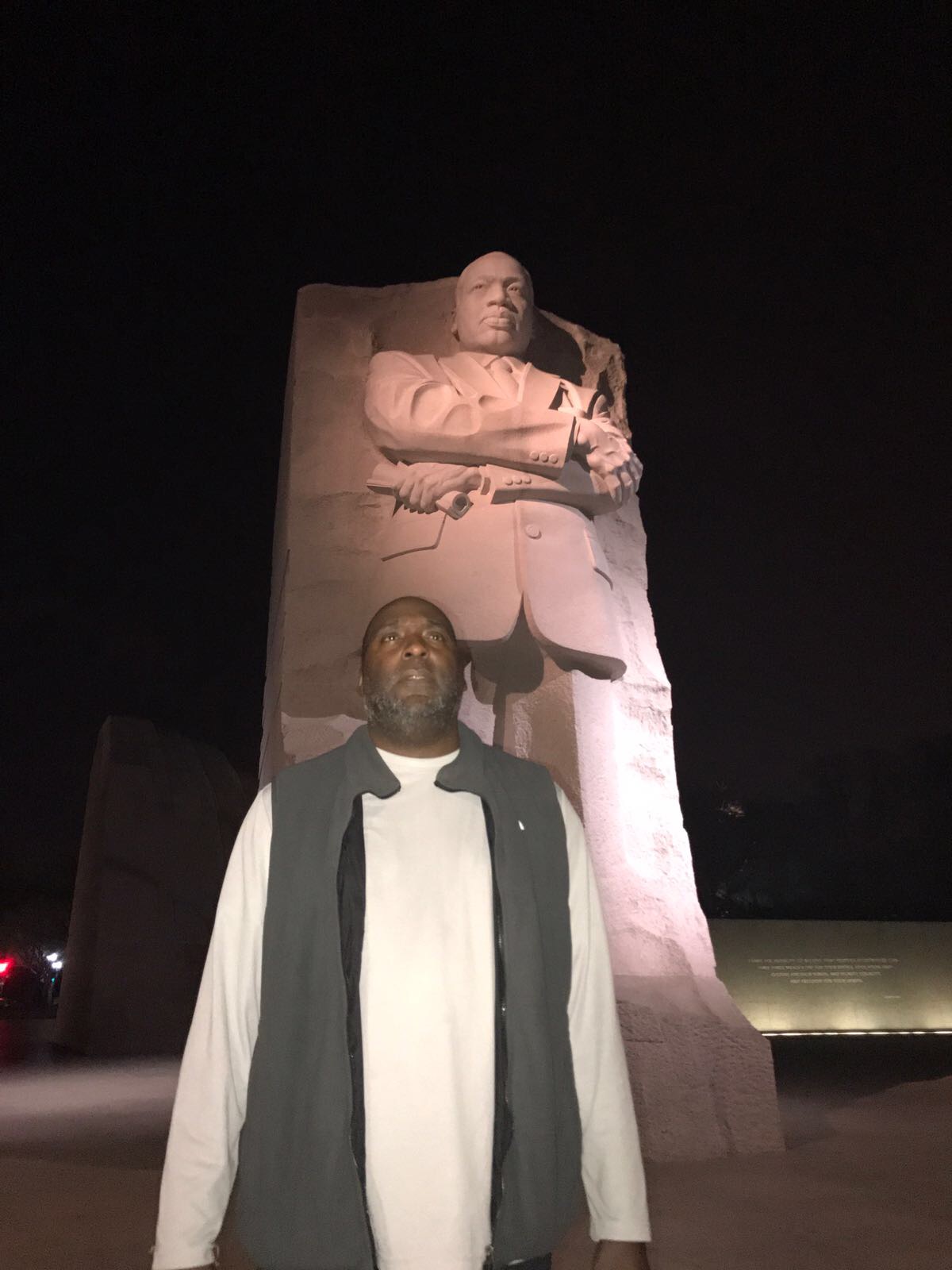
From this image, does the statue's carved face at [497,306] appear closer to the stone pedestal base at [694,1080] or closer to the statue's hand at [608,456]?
the statue's hand at [608,456]

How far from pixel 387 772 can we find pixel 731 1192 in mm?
1879

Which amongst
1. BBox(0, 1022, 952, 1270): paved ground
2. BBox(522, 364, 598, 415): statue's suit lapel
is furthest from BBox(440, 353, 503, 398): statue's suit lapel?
BBox(0, 1022, 952, 1270): paved ground

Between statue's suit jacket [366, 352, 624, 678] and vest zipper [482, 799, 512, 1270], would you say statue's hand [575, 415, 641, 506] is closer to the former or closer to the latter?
statue's suit jacket [366, 352, 624, 678]

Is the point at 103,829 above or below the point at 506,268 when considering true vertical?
below

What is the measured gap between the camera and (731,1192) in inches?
107

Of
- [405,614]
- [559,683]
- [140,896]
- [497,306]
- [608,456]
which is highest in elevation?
[497,306]

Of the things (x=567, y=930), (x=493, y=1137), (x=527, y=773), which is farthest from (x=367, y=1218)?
(x=527, y=773)

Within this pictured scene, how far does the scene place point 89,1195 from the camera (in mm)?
2701

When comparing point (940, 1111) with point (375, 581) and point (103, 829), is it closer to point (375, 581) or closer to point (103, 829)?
point (375, 581)

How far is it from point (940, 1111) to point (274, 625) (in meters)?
3.40

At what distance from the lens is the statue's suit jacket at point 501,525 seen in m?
3.62

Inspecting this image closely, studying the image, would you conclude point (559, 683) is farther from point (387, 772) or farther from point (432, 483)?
point (387, 772)

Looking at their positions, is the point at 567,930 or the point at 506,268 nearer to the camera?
the point at 567,930

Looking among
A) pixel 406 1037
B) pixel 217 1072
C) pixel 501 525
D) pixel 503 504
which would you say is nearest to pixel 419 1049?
pixel 406 1037
